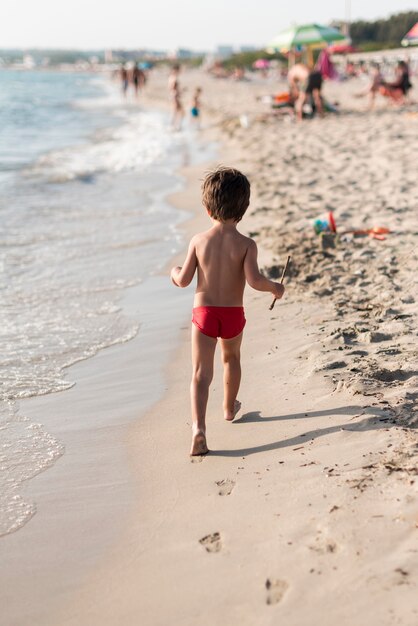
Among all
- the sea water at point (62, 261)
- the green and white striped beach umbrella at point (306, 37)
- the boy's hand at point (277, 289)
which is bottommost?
the sea water at point (62, 261)

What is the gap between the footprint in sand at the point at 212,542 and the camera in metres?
2.45

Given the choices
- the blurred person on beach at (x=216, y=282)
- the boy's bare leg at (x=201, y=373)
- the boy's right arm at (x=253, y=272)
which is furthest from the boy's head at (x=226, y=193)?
the boy's bare leg at (x=201, y=373)

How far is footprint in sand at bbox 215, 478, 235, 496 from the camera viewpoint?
282 cm

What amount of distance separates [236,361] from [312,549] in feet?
3.88

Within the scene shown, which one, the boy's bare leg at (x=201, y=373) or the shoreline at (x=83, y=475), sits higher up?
the boy's bare leg at (x=201, y=373)

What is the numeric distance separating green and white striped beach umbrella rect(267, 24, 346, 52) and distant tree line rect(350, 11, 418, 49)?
163 ft

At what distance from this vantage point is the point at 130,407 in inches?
148

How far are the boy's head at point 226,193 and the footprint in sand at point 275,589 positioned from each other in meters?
1.55

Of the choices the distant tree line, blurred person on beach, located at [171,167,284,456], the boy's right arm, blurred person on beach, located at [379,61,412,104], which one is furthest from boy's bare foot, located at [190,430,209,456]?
the distant tree line

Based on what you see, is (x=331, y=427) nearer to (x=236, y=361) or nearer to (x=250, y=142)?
(x=236, y=361)

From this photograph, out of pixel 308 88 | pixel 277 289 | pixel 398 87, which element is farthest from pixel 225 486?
pixel 398 87

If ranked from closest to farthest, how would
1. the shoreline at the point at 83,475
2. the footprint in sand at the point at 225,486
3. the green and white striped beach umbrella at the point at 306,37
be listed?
1. the shoreline at the point at 83,475
2. the footprint in sand at the point at 225,486
3. the green and white striped beach umbrella at the point at 306,37

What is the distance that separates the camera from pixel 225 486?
287cm

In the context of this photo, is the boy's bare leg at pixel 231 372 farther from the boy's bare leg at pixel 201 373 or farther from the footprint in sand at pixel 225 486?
the footprint in sand at pixel 225 486
